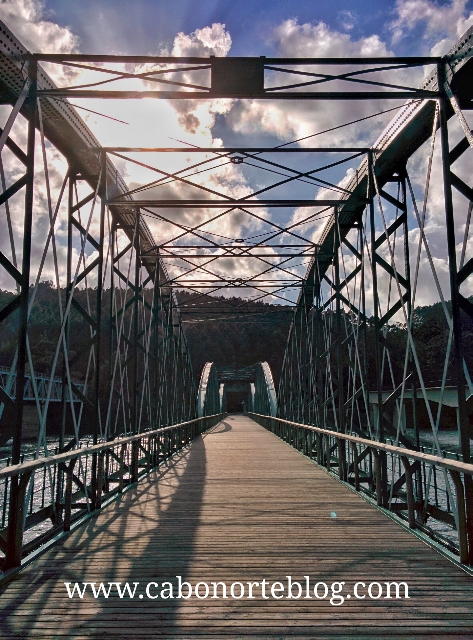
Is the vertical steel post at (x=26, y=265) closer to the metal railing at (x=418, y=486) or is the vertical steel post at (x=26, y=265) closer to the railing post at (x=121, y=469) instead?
the railing post at (x=121, y=469)

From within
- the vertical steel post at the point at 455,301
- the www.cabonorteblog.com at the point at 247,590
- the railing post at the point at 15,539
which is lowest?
the www.cabonorteblog.com at the point at 247,590

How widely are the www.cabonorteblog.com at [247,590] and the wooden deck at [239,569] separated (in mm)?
51

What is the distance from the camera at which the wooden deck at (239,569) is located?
3344 mm

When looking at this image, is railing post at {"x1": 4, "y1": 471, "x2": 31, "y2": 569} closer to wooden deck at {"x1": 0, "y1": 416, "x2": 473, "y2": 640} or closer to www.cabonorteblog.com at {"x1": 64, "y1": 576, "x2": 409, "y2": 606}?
wooden deck at {"x1": 0, "y1": 416, "x2": 473, "y2": 640}

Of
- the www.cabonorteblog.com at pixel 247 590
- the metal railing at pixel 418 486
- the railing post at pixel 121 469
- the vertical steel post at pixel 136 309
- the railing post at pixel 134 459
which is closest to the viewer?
the www.cabonorteblog.com at pixel 247 590

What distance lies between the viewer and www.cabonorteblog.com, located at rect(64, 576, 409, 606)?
3.84 meters

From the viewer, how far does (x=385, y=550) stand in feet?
16.6

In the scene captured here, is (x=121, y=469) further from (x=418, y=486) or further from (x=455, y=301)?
(x=455, y=301)

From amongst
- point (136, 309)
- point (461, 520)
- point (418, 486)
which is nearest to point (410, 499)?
point (461, 520)

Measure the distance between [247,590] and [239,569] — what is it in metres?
0.49

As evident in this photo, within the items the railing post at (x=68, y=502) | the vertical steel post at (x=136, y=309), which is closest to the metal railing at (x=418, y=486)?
the railing post at (x=68, y=502)

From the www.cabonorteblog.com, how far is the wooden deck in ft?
0.17

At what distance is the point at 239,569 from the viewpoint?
4445 millimetres

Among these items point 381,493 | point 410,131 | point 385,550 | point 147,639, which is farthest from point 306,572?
point 410,131
